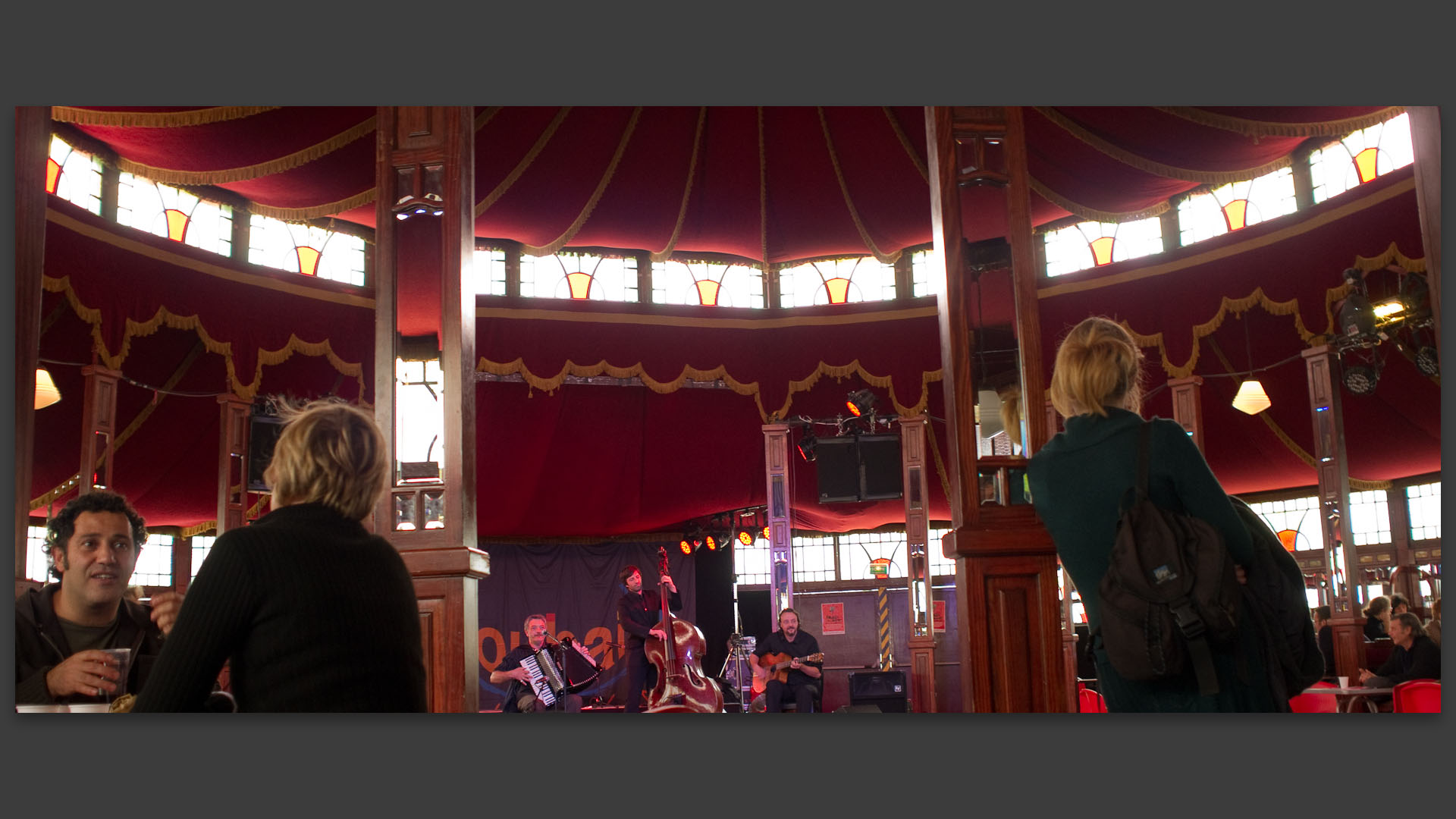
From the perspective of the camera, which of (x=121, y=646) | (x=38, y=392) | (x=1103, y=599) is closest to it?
(x=1103, y=599)

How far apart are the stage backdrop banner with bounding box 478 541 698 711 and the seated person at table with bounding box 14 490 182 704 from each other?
28.8 feet

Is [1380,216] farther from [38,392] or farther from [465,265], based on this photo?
[38,392]

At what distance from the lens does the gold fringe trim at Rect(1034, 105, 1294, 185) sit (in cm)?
424

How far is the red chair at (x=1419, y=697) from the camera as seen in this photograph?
328 cm

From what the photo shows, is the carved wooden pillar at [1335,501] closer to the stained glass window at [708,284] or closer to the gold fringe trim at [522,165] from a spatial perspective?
the stained glass window at [708,284]

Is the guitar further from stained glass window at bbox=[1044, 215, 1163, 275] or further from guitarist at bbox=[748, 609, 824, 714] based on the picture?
stained glass window at bbox=[1044, 215, 1163, 275]

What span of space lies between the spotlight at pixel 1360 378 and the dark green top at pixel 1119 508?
5.89 meters

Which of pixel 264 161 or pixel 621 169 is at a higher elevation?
pixel 621 169

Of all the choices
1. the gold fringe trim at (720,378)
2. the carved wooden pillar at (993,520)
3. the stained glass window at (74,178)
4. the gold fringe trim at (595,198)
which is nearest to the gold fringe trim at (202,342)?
the stained glass window at (74,178)

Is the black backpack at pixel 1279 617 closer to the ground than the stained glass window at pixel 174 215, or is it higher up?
closer to the ground

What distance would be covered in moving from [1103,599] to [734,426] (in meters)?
8.60

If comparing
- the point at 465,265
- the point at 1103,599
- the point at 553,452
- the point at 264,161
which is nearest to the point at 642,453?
the point at 553,452

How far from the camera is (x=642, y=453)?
10664mm

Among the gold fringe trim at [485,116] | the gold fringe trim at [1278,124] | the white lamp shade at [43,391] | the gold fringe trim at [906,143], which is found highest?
the gold fringe trim at [906,143]
